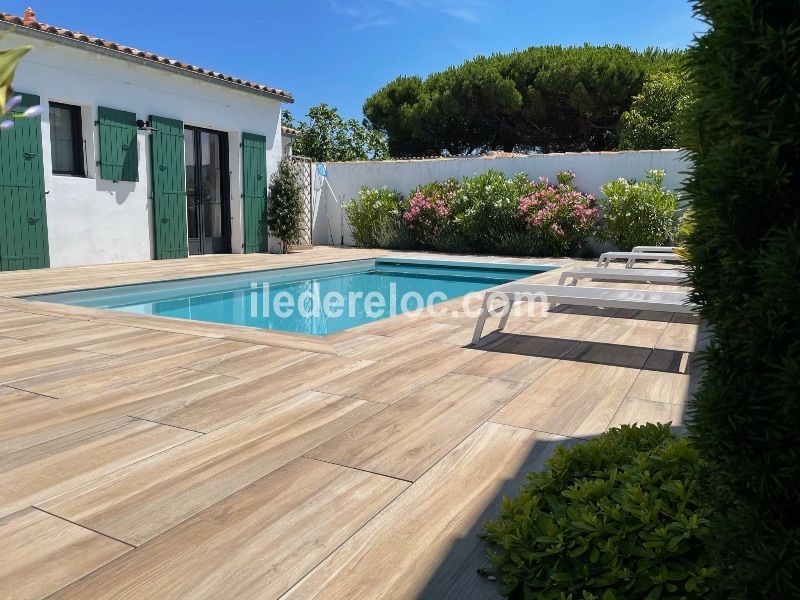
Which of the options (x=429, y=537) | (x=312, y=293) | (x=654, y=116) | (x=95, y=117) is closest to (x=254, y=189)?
(x=95, y=117)

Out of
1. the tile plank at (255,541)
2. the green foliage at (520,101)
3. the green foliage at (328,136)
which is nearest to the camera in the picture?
the tile plank at (255,541)

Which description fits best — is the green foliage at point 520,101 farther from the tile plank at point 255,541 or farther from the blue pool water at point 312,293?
the tile plank at point 255,541

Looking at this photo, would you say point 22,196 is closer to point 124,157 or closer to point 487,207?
point 124,157

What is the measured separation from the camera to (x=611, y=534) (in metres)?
1.49

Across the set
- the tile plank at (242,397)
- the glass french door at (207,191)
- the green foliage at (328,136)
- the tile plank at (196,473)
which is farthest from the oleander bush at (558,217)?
the green foliage at (328,136)

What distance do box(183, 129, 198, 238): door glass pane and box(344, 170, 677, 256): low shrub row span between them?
12.5 ft

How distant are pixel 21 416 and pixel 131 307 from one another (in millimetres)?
4282

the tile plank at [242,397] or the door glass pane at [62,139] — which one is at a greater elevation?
the door glass pane at [62,139]

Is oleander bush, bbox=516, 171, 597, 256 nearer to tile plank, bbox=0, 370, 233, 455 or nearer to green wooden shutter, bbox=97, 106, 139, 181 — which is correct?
green wooden shutter, bbox=97, 106, 139, 181

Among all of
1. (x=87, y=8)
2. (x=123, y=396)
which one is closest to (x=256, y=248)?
(x=87, y=8)

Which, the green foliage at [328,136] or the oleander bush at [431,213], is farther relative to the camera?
the green foliage at [328,136]

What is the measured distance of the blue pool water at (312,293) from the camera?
256 inches

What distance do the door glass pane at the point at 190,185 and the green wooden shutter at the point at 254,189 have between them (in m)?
0.91

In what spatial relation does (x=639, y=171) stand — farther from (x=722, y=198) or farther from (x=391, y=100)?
(x=391, y=100)
